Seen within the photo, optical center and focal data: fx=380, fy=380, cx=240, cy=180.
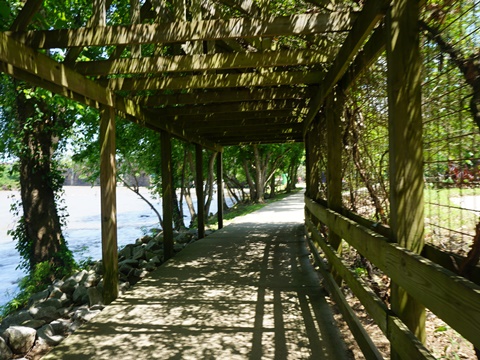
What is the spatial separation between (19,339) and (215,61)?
11.8 feet

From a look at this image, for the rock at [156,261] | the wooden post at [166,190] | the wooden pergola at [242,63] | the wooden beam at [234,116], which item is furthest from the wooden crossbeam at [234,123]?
the rock at [156,261]

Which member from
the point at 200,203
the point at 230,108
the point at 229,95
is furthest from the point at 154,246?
the point at 229,95

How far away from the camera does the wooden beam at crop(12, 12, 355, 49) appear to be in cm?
328

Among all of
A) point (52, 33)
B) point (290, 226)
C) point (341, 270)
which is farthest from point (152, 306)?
point (290, 226)

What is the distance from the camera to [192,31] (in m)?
3.31

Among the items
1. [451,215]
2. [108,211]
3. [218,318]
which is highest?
[451,215]

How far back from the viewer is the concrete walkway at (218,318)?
3.23m

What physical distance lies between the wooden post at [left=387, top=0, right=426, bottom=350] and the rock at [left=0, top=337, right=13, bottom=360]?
381 centimetres

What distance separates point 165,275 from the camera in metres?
5.94

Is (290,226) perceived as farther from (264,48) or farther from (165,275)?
(264,48)

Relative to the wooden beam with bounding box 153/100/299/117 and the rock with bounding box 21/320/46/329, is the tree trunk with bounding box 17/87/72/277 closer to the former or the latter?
the rock with bounding box 21/320/46/329

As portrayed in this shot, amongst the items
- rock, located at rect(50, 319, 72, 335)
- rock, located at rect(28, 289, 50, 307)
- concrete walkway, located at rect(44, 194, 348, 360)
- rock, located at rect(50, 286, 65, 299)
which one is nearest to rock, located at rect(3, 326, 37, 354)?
rock, located at rect(50, 319, 72, 335)

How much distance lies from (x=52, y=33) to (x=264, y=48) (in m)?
2.29

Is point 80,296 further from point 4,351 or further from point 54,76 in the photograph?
point 54,76
